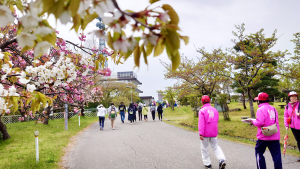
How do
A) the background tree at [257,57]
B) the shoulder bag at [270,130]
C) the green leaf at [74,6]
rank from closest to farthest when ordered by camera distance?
1. the green leaf at [74,6]
2. the shoulder bag at [270,130]
3. the background tree at [257,57]

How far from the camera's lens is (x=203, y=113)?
4.51 metres

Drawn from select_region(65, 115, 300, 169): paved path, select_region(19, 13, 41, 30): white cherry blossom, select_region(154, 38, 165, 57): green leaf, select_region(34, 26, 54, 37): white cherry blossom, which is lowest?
select_region(65, 115, 300, 169): paved path

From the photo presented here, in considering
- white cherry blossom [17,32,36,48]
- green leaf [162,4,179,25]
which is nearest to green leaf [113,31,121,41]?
green leaf [162,4,179,25]

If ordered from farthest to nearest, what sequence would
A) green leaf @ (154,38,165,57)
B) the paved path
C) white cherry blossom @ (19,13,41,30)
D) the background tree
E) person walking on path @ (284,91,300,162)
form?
the background tree < the paved path < person walking on path @ (284,91,300,162) < green leaf @ (154,38,165,57) < white cherry blossom @ (19,13,41,30)

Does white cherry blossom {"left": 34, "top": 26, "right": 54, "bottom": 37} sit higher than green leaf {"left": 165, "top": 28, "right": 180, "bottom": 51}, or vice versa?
white cherry blossom {"left": 34, "top": 26, "right": 54, "bottom": 37}

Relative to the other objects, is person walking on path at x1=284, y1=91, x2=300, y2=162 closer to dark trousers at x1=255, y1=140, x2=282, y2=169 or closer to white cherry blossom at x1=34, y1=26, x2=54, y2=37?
dark trousers at x1=255, y1=140, x2=282, y2=169

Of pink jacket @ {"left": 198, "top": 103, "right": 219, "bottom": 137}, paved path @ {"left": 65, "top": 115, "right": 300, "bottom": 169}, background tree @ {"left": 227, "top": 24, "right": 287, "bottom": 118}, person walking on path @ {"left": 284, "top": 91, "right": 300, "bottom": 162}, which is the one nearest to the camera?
pink jacket @ {"left": 198, "top": 103, "right": 219, "bottom": 137}

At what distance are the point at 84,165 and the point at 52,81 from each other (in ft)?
9.35

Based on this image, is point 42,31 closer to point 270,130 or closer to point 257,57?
point 270,130

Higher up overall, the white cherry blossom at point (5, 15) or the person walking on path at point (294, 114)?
the white cherry blossom at point (5, 15)

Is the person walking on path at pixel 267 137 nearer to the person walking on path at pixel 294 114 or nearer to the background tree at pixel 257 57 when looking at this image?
the person walking on path at pixel 294 114

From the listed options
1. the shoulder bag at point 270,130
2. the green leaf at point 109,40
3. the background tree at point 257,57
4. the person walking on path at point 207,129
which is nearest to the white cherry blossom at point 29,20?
the green leaf at point 109,40

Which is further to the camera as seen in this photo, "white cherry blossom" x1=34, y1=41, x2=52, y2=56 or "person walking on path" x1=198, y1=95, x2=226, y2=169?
"person walking on path" x1=198, y1=95, x2=226, y2=169

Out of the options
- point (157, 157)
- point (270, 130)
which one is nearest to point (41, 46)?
point (270, 130)
